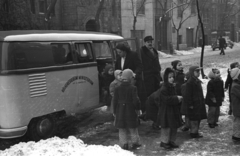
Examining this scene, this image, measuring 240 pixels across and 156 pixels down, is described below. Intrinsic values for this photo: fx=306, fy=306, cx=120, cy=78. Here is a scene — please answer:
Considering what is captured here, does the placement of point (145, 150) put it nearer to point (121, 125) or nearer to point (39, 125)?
point (121, 125)

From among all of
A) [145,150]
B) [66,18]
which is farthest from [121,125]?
[66,18]

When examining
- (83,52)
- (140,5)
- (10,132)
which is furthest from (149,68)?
(140,5)

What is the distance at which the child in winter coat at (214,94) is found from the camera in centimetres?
699

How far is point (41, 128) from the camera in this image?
638 cm

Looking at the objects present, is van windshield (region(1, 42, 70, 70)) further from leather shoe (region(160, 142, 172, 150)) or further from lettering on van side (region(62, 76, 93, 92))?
leather shoe (region(160, 142, 172, 150))

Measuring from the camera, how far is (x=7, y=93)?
18.4ft

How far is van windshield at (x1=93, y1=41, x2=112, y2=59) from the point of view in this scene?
8.08 m

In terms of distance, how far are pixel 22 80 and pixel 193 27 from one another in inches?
1591

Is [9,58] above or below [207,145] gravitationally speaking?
above

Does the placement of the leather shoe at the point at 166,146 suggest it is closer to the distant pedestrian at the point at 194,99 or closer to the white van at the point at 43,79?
the distant pedestrian at the point at 194,99

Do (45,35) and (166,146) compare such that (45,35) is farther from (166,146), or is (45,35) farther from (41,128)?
(166,146)

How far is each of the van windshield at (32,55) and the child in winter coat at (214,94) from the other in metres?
3.32

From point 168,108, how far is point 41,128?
268cm

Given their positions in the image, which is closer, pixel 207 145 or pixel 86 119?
pixel 207 145
